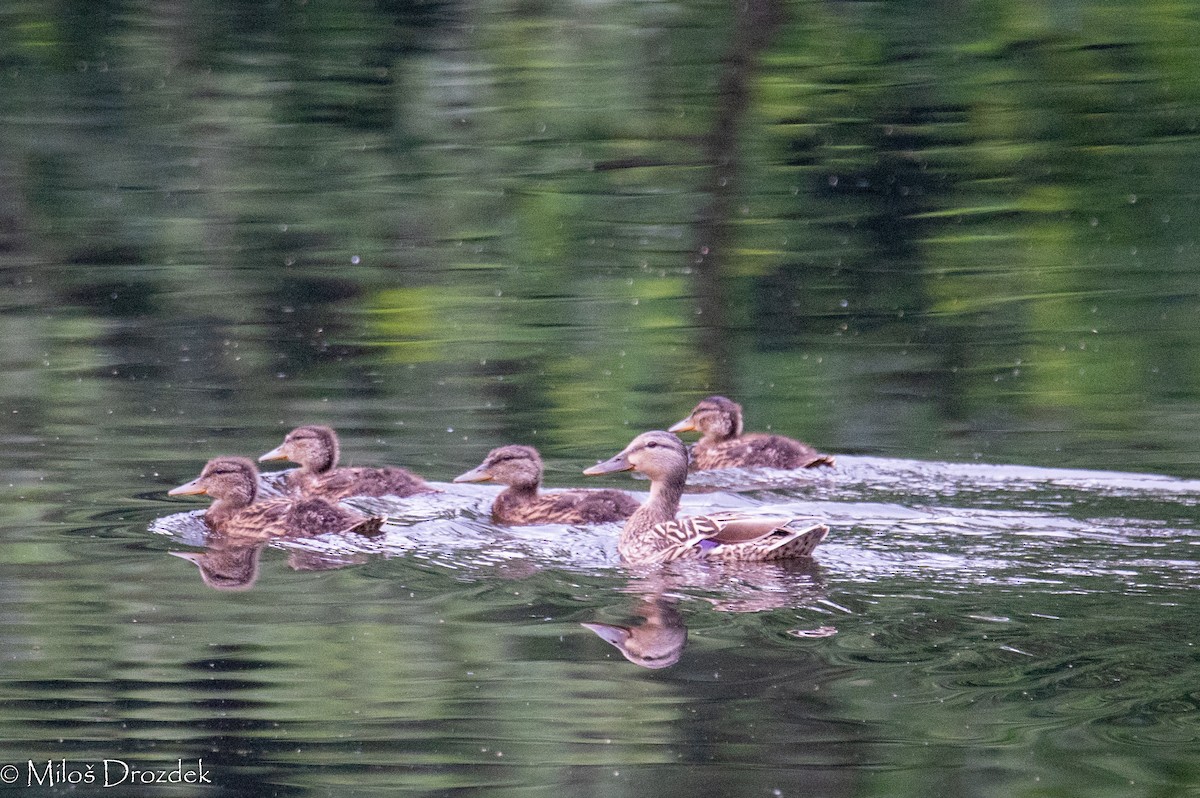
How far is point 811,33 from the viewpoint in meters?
13.8

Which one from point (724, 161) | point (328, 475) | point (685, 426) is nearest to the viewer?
point (328, 475)

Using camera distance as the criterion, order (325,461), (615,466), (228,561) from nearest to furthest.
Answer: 1. (228,561)
2. (615,466)
3. (325,461)

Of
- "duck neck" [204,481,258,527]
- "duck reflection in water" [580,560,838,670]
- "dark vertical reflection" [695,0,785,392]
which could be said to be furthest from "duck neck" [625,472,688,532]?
"dark vertical reflection" [695,0,785,392]

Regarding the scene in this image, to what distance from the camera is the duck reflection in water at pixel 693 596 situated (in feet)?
17.8

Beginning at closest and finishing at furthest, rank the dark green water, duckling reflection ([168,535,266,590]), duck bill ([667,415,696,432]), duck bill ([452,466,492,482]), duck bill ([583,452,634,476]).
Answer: the dark green water < duckling reflection ([168,535,266,590]) < duck bill ([583,452,634,476]) < duck bill ([452,466,492,482]) < duck bill ([667,415,696,432])

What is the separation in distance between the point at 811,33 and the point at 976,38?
1206 millimetres

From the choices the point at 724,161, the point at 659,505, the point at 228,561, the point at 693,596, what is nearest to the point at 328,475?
the point at 228,561

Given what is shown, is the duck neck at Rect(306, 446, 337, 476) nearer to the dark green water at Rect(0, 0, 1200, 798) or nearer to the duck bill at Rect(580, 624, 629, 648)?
the dark green water at Rect(0, 0, 1200, 798)

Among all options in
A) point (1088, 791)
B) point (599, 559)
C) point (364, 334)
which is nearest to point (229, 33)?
point (364, 334)

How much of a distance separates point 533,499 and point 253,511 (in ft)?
3.77

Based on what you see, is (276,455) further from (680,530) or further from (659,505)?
(680,530)

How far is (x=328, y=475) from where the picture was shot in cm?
812

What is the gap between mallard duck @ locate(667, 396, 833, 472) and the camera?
344 inches

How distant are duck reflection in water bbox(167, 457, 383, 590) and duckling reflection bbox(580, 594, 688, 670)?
1297mm
